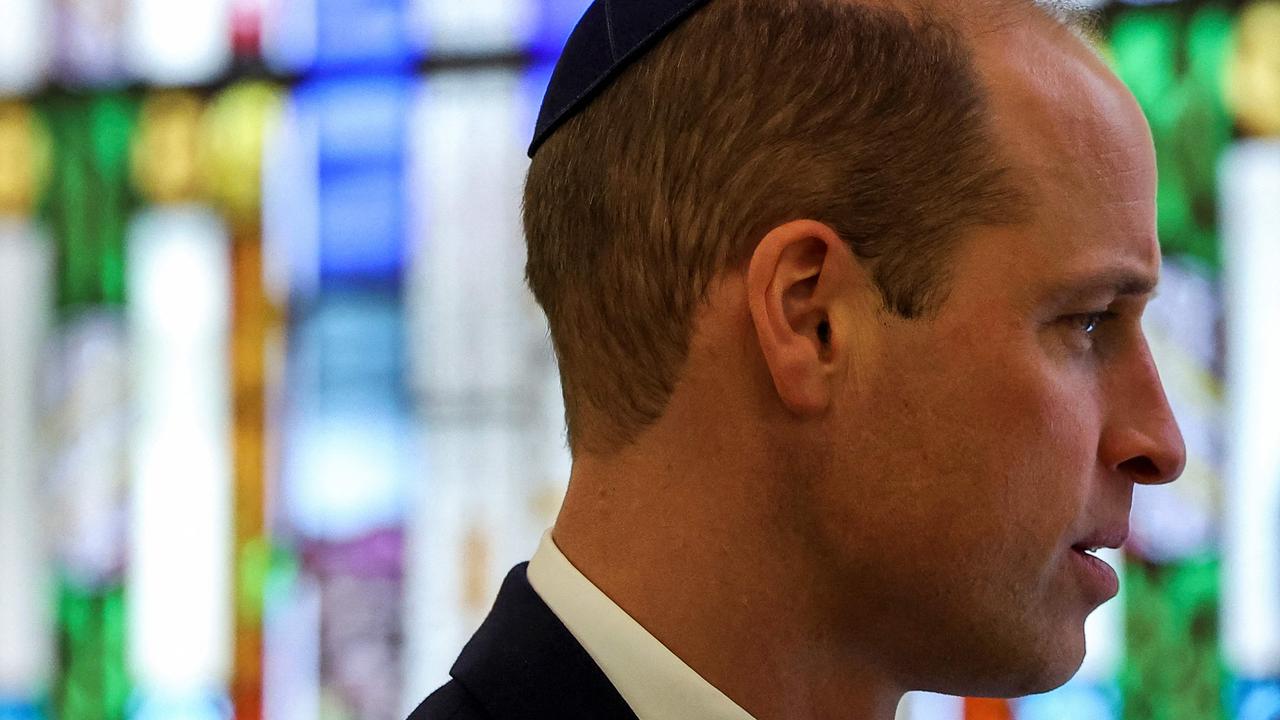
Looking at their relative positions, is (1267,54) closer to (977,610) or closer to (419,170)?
(419,170)

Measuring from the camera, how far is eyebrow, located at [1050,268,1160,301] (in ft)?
4.84

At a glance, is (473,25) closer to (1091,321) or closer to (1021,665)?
(1091,321)

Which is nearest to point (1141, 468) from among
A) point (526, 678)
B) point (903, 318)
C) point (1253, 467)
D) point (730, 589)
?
point (903, 318)

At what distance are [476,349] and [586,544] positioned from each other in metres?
2.92

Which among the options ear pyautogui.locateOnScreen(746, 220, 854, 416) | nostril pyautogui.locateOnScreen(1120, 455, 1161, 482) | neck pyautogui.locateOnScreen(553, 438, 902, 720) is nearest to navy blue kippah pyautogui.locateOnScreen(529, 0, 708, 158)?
ear pyautogui.locateOnScreen(746, 220, 854, 416)

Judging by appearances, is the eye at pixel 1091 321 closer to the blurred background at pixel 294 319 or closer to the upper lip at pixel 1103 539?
the upper lip at pixel 1103 539

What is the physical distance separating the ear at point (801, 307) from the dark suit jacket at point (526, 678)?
1.03ft

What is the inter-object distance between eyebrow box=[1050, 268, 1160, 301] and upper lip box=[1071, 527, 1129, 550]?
0.77ft

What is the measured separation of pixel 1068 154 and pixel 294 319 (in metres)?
3.34

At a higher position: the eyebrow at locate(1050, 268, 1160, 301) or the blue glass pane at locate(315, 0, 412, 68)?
the blue glass pane at locate(315, 0, 412, 68)

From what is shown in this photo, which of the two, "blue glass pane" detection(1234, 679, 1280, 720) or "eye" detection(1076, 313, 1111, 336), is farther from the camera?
"blue glass pane" detection(1234, 679, 1280, 720)

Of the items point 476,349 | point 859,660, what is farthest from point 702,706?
point 476,349

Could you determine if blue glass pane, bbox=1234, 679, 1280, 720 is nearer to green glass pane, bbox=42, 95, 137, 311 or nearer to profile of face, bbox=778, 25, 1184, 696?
profile of face, bbox=778, 25, 1184, 696

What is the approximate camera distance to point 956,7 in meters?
1.59
